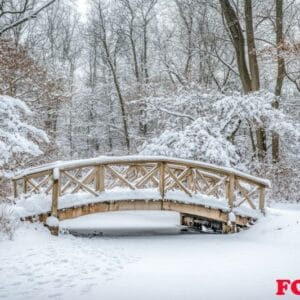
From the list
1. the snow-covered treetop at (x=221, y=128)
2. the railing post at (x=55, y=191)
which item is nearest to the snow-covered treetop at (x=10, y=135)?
the railing post at (x=55, y=191)

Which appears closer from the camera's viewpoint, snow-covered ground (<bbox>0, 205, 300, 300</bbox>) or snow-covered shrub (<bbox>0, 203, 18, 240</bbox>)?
snow-covered ground (<bbox>0, 205, 300, 300</bbox>)

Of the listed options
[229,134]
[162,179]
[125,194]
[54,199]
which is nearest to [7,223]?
[54,199]

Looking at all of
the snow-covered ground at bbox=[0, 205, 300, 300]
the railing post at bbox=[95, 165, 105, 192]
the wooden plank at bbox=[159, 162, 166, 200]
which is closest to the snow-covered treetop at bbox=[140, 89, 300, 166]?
the wooden plank at bbox=[159, 162, 166, 200]

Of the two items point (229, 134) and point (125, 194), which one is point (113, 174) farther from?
point (229, 134)

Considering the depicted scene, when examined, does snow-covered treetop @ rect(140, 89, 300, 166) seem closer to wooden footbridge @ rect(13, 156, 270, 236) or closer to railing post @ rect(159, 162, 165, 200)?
wooden footbridge @ rect(13, 156, 270, 236)

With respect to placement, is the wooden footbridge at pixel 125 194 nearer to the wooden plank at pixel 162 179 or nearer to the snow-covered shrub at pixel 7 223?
the wooden plank at pixel 162 179

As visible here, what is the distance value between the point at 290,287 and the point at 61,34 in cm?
2359

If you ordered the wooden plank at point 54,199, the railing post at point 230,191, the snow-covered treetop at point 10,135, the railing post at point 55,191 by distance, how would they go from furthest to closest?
the railing post at point 230,191 → the wooden plank at point 54,199 → the railing post at point 55,191 → the snow-covered treetop at point 10,135

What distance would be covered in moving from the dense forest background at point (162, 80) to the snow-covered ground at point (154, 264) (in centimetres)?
190

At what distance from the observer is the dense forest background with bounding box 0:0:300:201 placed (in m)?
13.9

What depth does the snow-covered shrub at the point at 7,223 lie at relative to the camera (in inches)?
311

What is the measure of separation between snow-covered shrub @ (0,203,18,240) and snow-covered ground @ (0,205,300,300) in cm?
19

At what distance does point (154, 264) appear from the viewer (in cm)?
705

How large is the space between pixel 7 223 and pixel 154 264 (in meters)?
2.92
